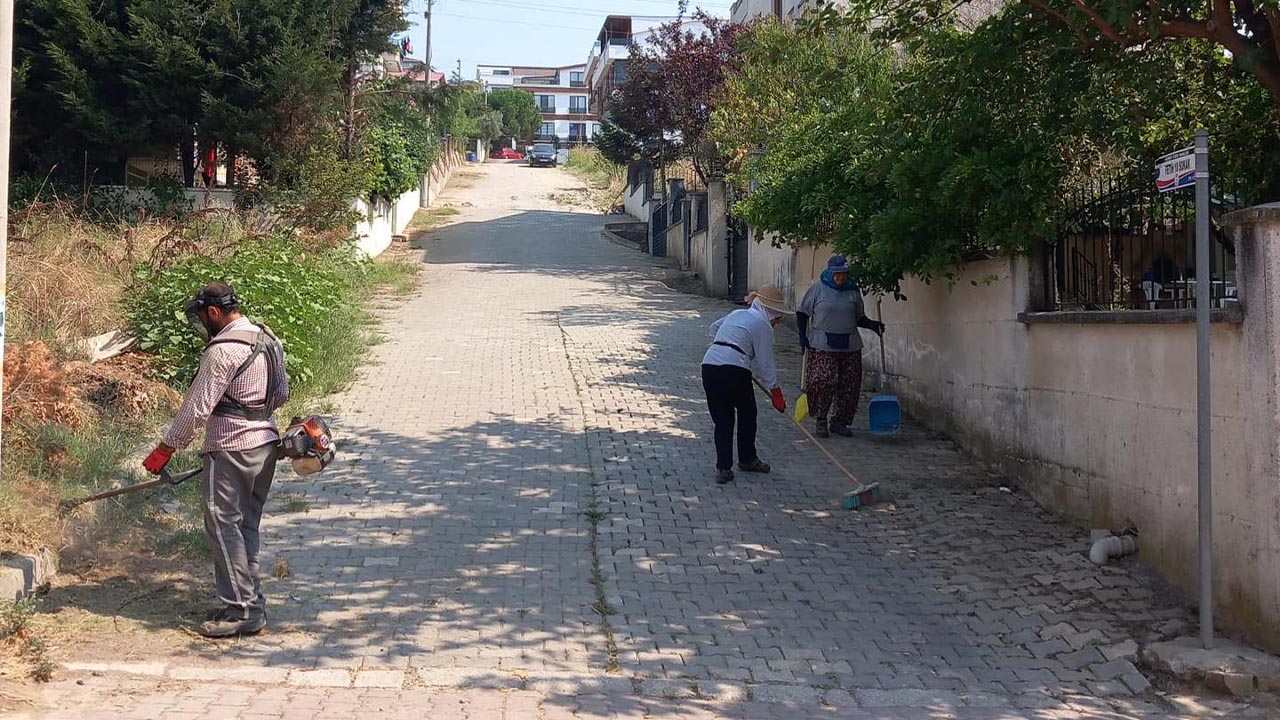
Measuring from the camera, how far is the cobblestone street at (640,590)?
5105mm

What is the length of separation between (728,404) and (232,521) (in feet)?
13.6

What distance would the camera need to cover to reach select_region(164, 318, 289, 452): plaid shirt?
5.53 meters

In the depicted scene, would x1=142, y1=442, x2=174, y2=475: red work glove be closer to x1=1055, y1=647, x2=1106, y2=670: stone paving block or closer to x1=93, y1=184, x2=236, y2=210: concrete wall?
x1=1055, y1=647, x2=1106, y2=670: stone paving block

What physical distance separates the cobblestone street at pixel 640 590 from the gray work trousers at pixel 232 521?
23 centimetres

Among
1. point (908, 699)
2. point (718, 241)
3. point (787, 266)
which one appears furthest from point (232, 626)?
point (718, 241)

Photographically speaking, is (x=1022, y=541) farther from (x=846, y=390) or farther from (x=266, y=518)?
(x=266, y=518)

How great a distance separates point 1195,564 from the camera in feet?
19.9

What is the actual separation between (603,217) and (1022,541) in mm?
29686

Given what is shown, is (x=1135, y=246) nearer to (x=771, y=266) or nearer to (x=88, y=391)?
(x=88, y=391)

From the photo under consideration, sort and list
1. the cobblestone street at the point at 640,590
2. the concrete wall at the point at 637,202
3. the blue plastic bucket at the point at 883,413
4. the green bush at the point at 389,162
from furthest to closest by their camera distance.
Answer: the concrete wall at the point at 637,202, the green bush at the point at 389,162, the blue plastic bucket at the point at 883,413, the cobblestone street at the point at 640,590

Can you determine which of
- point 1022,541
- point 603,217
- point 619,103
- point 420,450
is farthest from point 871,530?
point 603,217

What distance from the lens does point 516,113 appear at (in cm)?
8525

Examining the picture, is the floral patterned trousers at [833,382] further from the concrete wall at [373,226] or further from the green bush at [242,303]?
the concrete wall at [373,226]

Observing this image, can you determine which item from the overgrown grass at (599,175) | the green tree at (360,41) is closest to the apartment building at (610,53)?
the overgrown grass at (599,175)
